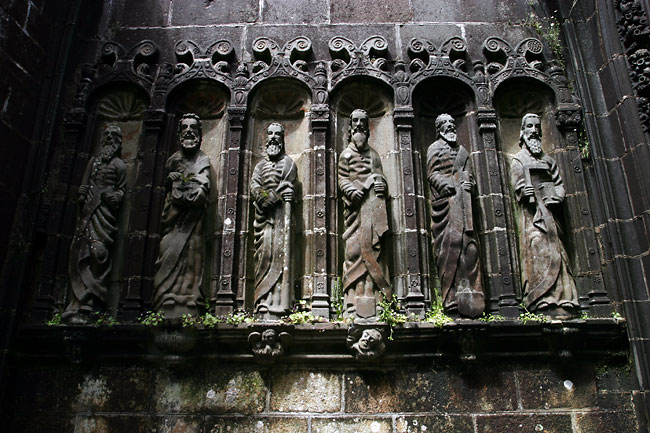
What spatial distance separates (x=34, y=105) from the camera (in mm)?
7820

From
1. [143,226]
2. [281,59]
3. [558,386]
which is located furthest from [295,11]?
[558,386]

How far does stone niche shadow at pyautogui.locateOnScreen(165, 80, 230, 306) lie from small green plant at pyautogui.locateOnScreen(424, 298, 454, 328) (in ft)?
8.40

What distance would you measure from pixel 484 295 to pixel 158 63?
→ 5291 millimetres

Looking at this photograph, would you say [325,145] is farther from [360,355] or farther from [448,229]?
[360,355]

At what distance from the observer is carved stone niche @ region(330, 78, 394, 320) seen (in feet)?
22.5

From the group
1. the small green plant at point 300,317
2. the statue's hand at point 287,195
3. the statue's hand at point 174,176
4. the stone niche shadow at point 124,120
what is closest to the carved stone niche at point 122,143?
the stone niche shadow at point 124,120

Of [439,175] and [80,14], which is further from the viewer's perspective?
[80,14]

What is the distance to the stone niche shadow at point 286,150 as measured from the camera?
7164 millimetres

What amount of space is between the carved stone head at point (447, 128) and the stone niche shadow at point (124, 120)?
3.89m

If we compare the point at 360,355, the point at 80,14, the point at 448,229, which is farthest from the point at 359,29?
the point at 360,355

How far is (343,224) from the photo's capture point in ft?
24.3

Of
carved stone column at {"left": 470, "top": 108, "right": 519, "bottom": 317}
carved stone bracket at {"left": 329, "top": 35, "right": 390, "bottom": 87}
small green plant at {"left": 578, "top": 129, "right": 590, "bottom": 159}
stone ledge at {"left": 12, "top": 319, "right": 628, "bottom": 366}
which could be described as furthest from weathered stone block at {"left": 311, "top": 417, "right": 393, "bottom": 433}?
carved stone bracket at {"left": 329, "top": 35, "right": 390, "bottom": 87}

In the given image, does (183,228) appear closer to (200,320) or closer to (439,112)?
(200,320)

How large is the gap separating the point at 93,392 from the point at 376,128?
471cm
